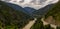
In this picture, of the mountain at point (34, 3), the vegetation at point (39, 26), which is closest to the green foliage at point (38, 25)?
the vegetation at point (39, 26)

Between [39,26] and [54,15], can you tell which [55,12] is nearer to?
[54,15]

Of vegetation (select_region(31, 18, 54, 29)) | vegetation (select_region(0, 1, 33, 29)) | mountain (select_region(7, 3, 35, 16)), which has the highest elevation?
mountain (select_region(7, 3, 35, 16))

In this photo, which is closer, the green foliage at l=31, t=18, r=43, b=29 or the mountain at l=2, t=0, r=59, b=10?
the green foliage at l=31, t=18, r=43, b=29

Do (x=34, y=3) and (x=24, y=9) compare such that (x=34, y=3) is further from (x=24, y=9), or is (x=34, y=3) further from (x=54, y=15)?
(x=54, y=15)

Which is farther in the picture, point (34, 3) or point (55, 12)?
point (34, 3)

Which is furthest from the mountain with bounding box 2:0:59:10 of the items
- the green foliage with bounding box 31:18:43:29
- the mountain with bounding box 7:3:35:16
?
the green foliage with bounding box 31:18:43:29

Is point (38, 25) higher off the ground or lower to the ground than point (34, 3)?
lower

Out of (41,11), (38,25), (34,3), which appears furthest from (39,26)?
(34,3)

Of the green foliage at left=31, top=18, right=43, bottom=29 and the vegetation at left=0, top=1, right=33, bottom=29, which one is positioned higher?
the vegetation at left=0, top=1, right=33, bottom=29

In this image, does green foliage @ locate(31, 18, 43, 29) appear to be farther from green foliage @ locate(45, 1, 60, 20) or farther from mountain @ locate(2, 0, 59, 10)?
mountain @ locate(2, 0, 59, 10)

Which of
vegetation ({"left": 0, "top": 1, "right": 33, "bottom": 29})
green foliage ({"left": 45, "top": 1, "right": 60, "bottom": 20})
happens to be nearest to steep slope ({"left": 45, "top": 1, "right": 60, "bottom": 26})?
green foliage ({"left": 45, "top": 1, "right": 60, "bottom": 20})
